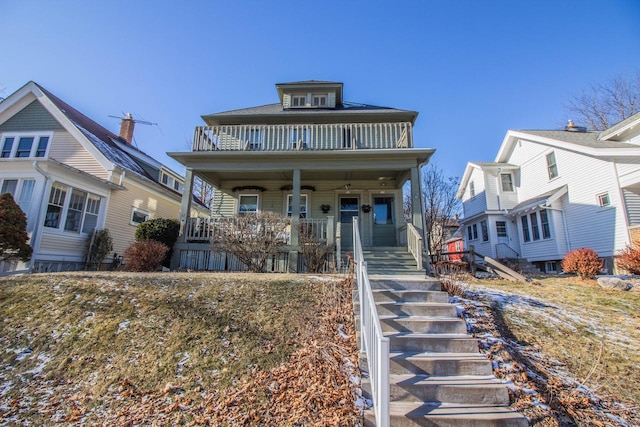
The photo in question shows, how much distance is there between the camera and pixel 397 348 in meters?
3.97

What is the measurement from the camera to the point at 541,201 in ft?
48.4

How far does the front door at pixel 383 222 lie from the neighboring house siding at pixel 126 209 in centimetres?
1023

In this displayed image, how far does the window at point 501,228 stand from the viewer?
57.8 ft

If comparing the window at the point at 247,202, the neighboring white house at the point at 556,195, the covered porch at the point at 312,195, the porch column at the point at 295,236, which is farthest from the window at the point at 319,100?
the neighboring white house at the point at 556,195

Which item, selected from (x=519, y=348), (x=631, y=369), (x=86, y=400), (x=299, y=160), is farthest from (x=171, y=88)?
(x=631, y=369)

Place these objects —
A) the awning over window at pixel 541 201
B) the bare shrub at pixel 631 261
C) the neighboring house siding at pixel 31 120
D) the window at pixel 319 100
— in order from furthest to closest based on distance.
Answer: the awning over window at pixel 541 201, the window at pixel 319 100, the neighboring house siding at pixel 31 120, the bare shrub at pixel 631 261

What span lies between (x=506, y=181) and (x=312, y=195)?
45.3 feet

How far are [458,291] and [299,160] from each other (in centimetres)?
642

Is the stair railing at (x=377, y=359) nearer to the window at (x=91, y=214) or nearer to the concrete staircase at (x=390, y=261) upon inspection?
the concrete staircase at (x=390, y=261)

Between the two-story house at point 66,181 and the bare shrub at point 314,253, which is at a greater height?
the two-story house at point 66,181

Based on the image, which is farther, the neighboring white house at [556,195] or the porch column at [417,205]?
the neighboring white house at [556,195]

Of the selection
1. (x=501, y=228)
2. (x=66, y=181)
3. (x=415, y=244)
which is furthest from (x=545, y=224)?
(x=66, y=181)

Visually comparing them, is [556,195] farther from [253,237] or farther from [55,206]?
[55,206]

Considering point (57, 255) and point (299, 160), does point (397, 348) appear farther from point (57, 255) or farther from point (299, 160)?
point (57, 255)
